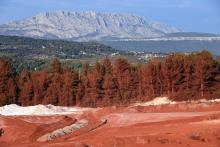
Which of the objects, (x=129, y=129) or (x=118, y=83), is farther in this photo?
(x=118, y=83)

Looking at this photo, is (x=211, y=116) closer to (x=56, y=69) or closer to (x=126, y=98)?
(x=126, y=98)

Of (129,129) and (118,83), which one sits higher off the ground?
(118,83)

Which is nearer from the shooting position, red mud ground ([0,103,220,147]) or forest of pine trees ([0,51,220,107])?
red mud ground ([0,103,220,147])

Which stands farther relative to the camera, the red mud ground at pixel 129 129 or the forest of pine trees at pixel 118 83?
the forest of pine trees at pixel 118 83

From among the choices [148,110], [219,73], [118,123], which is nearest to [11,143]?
[118,123]
